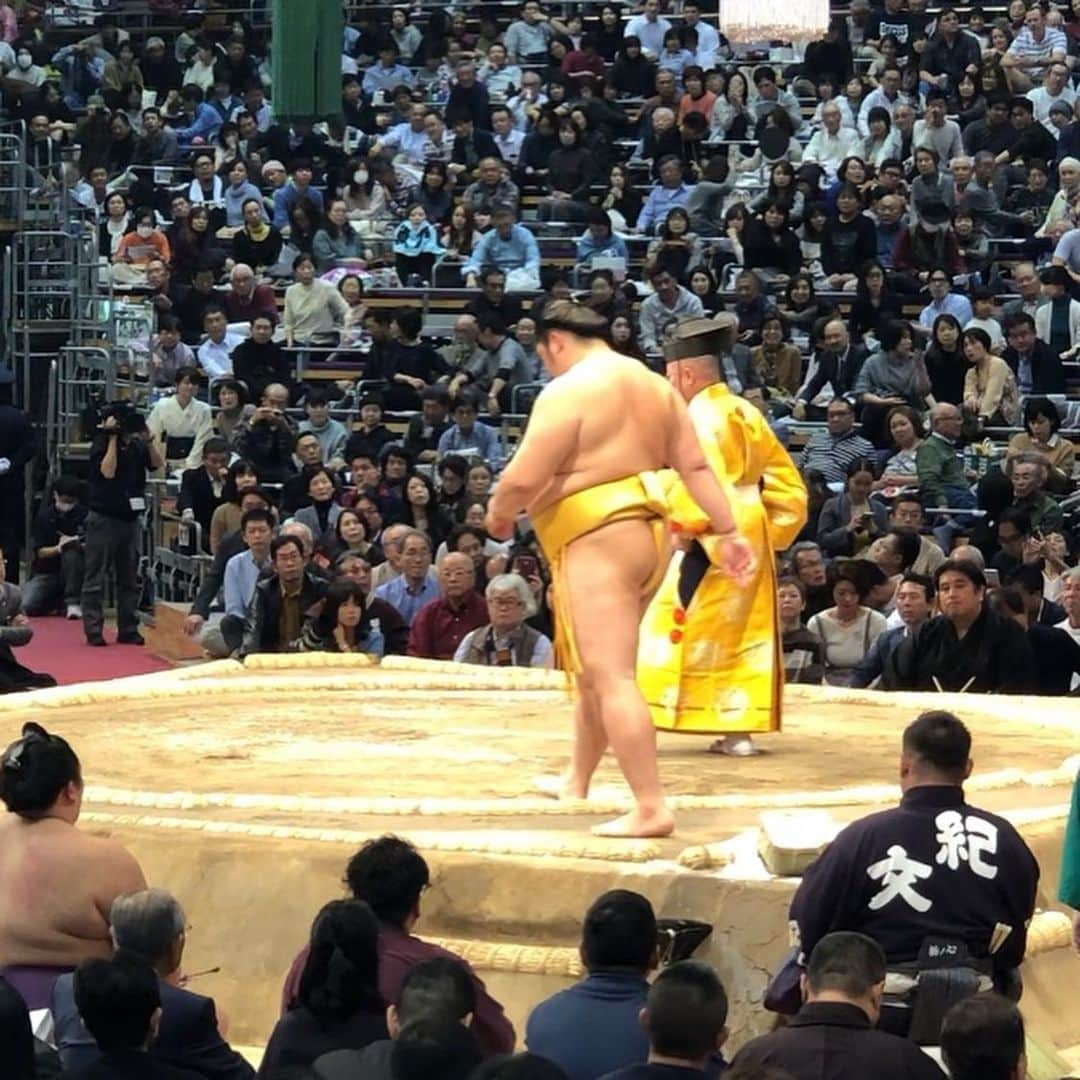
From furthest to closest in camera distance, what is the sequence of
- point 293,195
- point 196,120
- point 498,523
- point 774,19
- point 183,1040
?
point 196,120, point 293,195, point 774,19, point 498,523, point 183,1040

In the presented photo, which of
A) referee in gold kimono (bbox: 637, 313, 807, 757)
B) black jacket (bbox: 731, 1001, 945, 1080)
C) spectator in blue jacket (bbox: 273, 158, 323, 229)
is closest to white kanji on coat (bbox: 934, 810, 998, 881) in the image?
black jacket (bbox: 731, 1001, 945, 1080)

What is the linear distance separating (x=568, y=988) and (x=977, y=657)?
2925 millimetres

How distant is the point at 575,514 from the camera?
4312 millimetres

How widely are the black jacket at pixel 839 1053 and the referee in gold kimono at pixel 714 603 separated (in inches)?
84.2

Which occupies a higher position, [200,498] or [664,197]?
[664,197]

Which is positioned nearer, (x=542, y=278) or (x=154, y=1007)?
(x=154, y=1007)

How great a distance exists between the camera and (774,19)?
322 inches

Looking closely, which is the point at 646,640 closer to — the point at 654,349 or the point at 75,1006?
the point at 75,1006

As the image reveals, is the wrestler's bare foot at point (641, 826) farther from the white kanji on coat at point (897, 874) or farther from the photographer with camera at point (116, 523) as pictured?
the photographer with camera at point (116, 523)

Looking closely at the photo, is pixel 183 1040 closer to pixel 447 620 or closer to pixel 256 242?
pixel 447 620

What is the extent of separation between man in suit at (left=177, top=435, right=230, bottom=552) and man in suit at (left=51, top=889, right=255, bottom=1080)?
544cm

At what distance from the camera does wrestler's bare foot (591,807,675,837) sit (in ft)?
13.7

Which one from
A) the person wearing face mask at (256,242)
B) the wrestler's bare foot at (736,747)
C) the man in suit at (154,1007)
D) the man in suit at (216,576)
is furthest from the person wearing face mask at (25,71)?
the man in suit at (154,1007)

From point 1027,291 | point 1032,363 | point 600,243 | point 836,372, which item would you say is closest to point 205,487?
point 836,372
